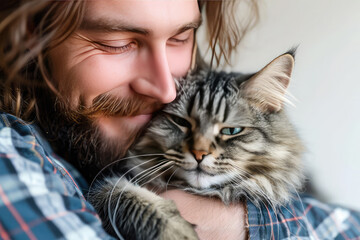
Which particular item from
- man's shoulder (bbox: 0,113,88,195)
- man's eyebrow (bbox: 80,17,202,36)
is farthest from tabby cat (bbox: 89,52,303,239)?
man's eyebrow (bbox: 80,17,202,36)

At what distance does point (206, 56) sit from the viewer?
1645 millimetres

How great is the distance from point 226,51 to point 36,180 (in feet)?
3.25

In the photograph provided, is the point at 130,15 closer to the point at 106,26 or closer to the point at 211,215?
the point at 106,26

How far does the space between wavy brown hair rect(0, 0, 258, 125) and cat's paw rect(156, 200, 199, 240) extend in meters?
0.46

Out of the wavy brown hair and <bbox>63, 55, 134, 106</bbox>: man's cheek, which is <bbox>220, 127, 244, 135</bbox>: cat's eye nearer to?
<bbox>63, 55, 134, 106</bbox>: man's cheek

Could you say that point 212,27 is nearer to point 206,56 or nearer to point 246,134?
point 206,56

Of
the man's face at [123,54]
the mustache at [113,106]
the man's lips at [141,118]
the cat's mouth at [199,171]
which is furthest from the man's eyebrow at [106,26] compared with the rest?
the cat's mouth at [199,171]

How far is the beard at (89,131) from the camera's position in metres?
1.07

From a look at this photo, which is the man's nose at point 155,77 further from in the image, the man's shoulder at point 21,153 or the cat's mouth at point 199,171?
the man's shoulder at point 21,153

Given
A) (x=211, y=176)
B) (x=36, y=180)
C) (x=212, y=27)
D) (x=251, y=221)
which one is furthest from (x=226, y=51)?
(x=36, y=180)

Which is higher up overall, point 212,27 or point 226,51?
point 212,27

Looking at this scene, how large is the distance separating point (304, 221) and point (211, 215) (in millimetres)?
358

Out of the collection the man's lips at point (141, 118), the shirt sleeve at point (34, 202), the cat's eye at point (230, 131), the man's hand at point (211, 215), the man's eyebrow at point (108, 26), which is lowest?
the man's hand at point (211, 215)

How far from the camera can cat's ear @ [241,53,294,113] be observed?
3.56 feet
